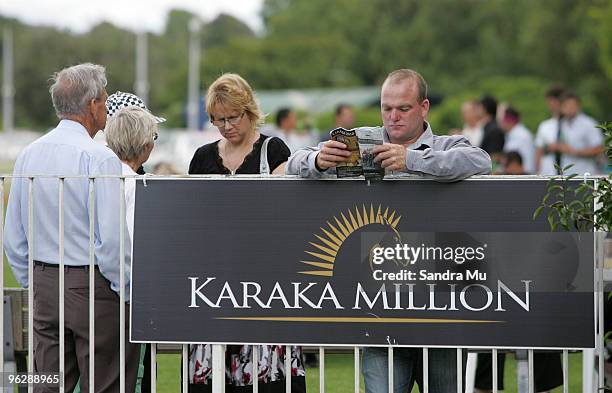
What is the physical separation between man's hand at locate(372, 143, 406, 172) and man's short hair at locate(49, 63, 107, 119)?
1.64m

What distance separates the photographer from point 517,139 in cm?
1552

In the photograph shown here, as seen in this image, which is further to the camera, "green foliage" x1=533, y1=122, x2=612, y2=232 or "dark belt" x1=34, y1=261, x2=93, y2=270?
"dark belt" x1=34, y1=261, x2=93, y2=270

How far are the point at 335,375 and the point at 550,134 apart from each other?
7176 millimetres

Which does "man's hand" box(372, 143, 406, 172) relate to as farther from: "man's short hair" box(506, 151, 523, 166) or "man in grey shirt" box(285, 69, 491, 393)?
"man's short hair" box(506, 151, 523, 166)

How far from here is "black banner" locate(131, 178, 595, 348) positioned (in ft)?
18.1

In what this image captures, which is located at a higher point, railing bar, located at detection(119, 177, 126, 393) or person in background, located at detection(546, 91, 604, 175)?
person in background, located at detection(546, 91, 604, 175)

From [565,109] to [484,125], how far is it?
1.03m

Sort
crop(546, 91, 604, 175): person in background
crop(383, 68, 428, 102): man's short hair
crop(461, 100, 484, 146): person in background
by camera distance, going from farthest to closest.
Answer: crop(461, 100, 484, 146): person in background
crop(546, 91, 604, 175): person in background
crop(383, 68, 428, 102): man's short hair

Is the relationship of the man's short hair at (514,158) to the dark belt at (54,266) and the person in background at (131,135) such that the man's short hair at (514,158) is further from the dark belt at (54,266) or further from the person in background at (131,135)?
the dark belt at (54,266)

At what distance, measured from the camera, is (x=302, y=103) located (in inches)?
3034

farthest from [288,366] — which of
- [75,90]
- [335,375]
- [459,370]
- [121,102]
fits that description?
[335,375]

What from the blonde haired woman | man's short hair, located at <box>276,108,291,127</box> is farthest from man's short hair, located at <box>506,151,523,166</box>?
the blonde haired woman

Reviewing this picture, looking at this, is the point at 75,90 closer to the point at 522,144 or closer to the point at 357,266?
the point at 357,266

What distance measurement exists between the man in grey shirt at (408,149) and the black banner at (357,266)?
10cm
